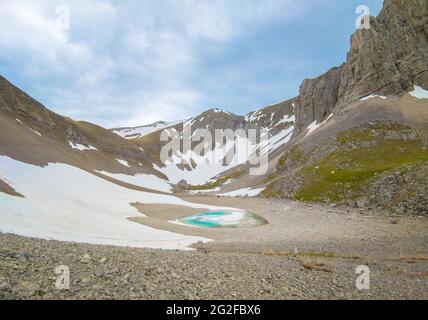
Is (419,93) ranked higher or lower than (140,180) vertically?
higher

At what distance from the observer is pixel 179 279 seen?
13375 mm

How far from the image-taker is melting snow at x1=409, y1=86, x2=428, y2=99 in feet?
297

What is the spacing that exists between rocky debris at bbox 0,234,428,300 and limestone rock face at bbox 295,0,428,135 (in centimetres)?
10138

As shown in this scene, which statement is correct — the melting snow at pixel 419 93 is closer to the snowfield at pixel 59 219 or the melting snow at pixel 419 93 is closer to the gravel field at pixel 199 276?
the gravel field at pixel 199 276

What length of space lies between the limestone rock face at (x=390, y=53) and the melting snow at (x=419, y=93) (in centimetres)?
198

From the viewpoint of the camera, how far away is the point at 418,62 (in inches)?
3804

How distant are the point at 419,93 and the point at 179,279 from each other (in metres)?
112

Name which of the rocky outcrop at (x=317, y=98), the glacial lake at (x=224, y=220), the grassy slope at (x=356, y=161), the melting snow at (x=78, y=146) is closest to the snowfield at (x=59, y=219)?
the glacial lake at (x=224, y=220)

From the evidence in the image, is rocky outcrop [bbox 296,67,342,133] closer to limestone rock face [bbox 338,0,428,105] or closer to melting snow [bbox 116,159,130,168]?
limestone rock face [bbox 338,0,428,105]

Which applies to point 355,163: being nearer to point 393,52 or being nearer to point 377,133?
point 377,133

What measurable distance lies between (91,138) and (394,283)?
16554 cm

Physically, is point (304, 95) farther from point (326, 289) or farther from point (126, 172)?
point (326, 289)

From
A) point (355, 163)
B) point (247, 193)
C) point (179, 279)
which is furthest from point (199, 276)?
point (247, 193)

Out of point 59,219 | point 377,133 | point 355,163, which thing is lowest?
point 59,219
